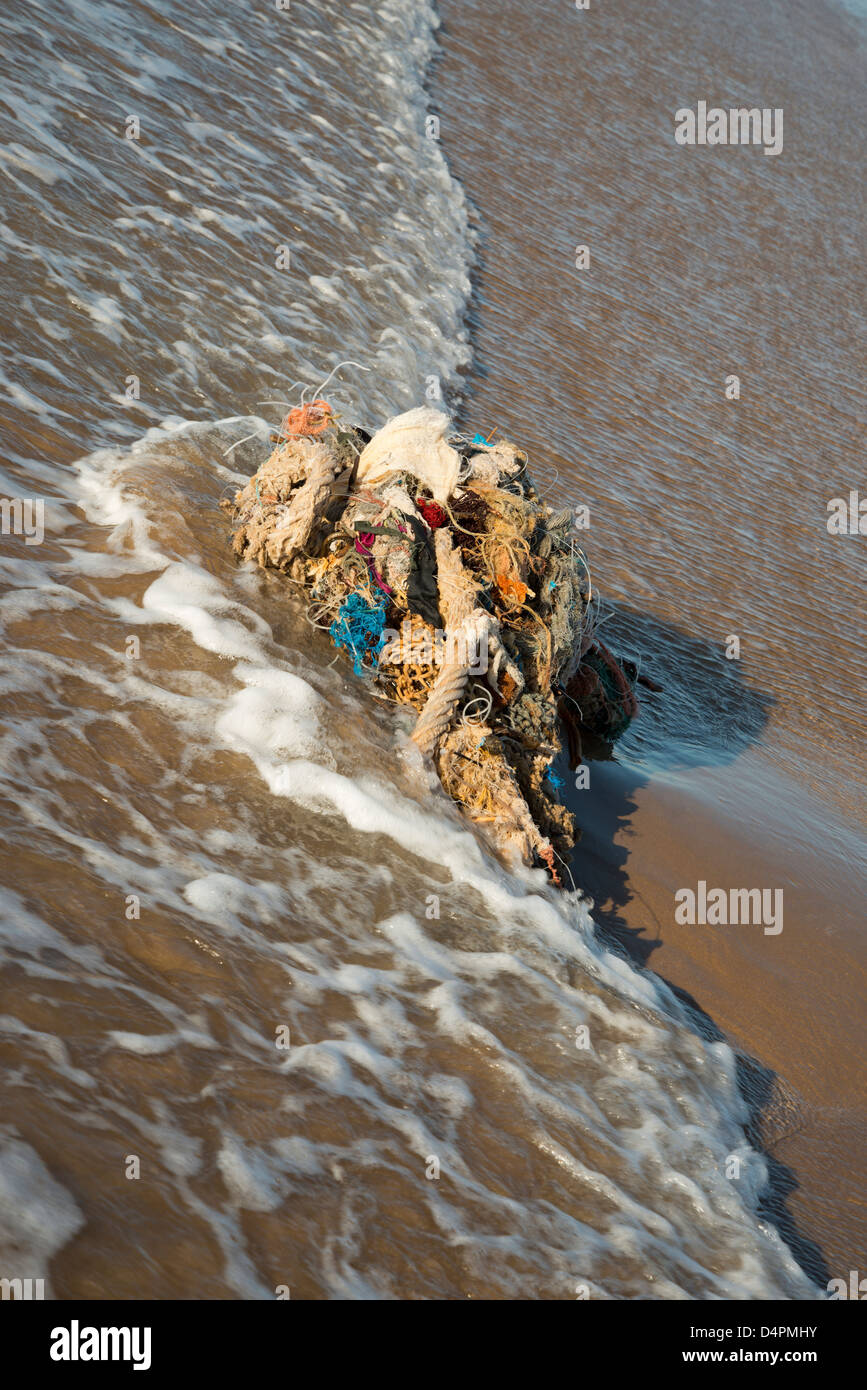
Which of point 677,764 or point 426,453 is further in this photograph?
point 677,764

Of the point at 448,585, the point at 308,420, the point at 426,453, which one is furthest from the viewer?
the point at 308,420

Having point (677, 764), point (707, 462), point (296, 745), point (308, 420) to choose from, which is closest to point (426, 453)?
point (308, 420)

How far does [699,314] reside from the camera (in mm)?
9961

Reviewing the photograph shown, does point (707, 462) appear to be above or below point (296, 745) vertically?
above

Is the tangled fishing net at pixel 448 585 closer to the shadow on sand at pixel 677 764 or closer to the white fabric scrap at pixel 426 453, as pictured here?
the white fabric scrap at pixel 426 453

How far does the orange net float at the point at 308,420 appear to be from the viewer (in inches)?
176

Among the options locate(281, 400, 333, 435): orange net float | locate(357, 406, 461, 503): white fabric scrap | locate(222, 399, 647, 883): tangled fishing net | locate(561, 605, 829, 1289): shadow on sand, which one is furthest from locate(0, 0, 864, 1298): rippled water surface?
locate(357, 406, 461, 503): white fabric scrap

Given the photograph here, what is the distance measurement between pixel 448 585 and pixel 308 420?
0.95 metres

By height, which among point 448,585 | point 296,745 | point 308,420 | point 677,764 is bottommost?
point 677,764

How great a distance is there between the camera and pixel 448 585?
4.16m

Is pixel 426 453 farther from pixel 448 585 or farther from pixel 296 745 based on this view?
pixel 296 745

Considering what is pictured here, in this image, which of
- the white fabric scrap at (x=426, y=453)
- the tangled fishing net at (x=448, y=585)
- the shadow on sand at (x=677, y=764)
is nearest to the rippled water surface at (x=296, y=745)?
the shadow on sand at (x=677, y=764)
